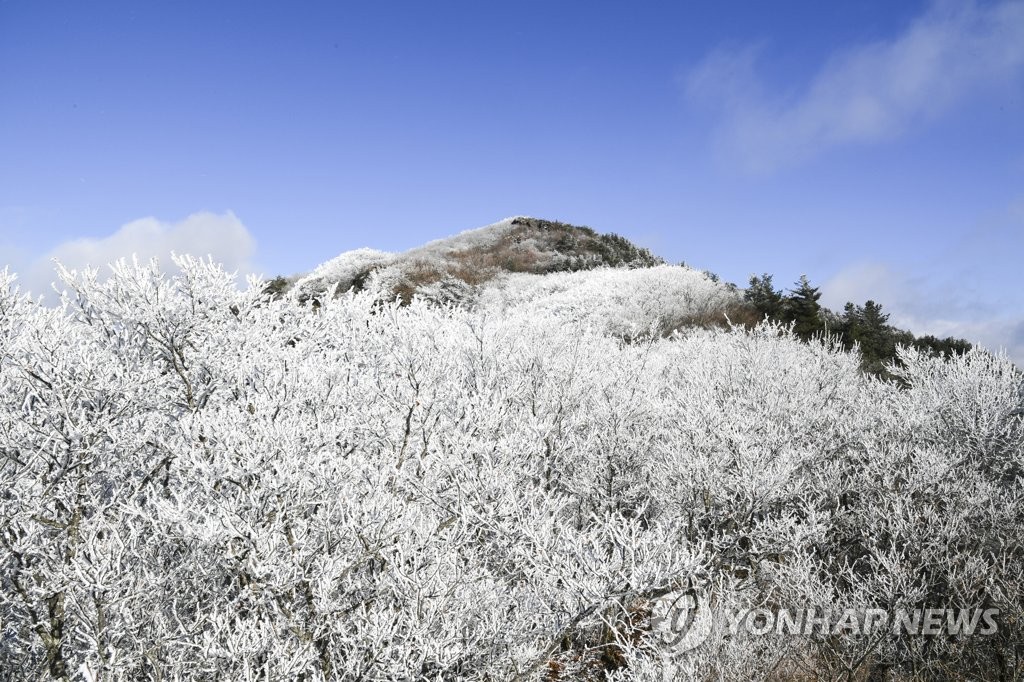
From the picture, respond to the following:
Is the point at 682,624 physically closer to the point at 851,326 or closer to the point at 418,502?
the point at 418,502

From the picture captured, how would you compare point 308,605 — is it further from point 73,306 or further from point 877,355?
point 877,355

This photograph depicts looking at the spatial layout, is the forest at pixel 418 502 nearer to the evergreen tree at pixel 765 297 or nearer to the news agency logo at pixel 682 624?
the news agency logo at pixel 682 624

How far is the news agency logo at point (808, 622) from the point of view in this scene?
6883mm

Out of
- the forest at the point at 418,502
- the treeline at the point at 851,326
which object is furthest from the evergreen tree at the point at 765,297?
the forest at the point at 418,502

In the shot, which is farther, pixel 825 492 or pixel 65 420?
pixel 825 492

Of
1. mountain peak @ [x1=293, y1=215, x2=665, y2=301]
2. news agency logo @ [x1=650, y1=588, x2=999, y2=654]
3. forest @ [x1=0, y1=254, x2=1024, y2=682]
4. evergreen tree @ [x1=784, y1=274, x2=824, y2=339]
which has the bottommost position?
news agency logo @ [x1=650, y1=588, x2=999, y2=654]

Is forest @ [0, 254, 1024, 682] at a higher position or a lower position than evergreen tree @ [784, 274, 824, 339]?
lower

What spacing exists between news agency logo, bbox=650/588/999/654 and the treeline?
12.8m

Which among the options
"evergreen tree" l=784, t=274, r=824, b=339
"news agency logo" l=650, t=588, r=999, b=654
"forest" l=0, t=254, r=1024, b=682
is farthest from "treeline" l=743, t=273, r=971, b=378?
"news agency logo" l=650, t=588, r=999, b=654

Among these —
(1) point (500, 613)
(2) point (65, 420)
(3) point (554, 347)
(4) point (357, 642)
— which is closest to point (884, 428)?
(3) point (554, 347)

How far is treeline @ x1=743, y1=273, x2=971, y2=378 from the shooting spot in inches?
800

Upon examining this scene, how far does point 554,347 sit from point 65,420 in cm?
1009

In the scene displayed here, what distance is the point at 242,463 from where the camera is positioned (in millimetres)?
5152

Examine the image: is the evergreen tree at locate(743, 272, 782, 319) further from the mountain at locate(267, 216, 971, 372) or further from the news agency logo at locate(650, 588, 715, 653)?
the news agency logo at locate(650, 588, 715, 653)
